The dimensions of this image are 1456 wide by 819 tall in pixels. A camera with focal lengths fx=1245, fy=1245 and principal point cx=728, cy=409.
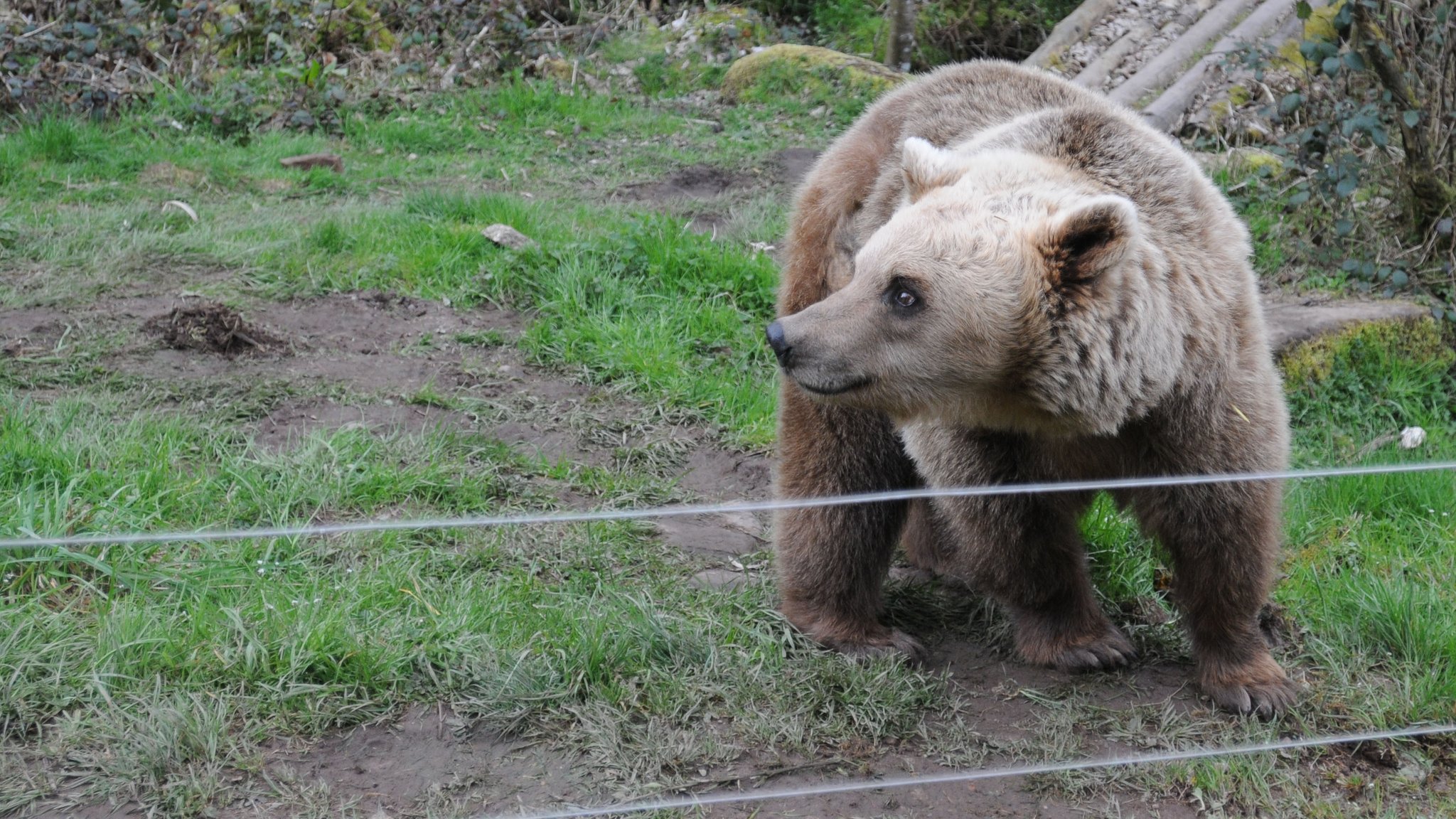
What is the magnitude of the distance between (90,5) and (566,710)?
7882 millimetres

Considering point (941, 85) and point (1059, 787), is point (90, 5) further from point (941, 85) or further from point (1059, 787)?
point (1059, 787)

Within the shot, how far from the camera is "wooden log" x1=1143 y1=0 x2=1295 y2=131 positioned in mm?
7793

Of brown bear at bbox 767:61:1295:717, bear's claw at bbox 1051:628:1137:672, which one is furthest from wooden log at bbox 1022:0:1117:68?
bear's claw at bbox 1051:628:1137:672

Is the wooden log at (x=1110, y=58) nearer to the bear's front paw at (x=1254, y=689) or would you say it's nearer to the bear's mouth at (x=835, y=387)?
the bear's front paw at (x=1254, y=689)

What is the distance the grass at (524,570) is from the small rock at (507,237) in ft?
0.34

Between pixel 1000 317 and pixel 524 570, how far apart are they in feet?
5.73

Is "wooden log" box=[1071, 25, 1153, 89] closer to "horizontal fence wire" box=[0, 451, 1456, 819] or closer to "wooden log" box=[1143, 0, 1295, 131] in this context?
"wooden log" box=[1143, 0, 1295, 131]

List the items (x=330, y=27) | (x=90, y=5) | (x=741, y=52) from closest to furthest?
(x=90, y=5), (x=330, y=27), (x=741, y=52)

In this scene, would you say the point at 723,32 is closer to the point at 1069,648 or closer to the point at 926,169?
the point at 926,169

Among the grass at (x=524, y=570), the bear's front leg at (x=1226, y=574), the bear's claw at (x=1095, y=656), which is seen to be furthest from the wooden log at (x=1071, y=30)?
the bear's front leg at (x=1226, y=574)

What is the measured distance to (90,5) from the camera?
8.85 meters

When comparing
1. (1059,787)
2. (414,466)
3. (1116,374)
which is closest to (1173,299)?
(1116,374)

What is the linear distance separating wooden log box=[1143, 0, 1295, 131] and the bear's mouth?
Result: 4974mm

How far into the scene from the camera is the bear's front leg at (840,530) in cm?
374
